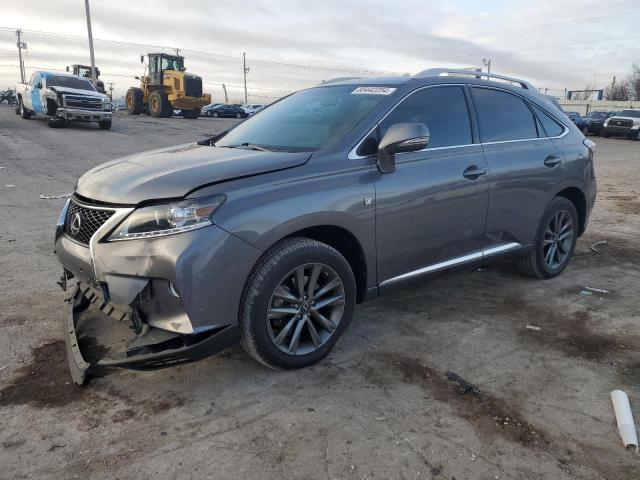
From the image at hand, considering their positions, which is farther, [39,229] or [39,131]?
[39,131]

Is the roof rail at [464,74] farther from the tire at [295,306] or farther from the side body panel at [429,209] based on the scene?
the tire at [295,306]

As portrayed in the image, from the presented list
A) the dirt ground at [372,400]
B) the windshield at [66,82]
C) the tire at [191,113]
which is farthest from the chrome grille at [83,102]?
the dirt ground at [372,400]

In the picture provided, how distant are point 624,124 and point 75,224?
3365 cm

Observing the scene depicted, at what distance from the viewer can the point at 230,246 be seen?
2.83 metres

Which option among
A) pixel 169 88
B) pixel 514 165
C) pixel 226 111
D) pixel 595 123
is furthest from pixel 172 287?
pixel 226 111

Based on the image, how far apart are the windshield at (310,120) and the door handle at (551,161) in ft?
5.93

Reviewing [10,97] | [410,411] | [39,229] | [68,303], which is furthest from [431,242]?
[10,97]

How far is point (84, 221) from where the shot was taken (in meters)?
3.16

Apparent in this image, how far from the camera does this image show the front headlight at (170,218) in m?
2.79

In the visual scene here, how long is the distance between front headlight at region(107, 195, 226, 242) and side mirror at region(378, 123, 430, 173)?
1.16 meters

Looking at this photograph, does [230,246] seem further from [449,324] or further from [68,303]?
[449,324]

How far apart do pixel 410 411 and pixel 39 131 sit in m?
19.3

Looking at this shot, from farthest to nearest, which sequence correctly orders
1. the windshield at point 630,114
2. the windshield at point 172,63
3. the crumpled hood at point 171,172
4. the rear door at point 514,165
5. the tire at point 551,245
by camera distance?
the windshield at point 630,114 → the windshield at point 172,63 → the tire at point 551,245 → the rear door at point 514,165 → the crumpled hood at point 171,172

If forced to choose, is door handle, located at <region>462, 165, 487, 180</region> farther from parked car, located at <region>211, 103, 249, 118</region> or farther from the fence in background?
the fence in background
